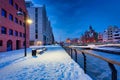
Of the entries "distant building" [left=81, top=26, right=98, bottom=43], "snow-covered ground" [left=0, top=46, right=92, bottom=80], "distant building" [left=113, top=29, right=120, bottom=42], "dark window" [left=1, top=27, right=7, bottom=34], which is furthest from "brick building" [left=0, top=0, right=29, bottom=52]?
"distant building" [left=113, top=29, right=120, bottom=42]

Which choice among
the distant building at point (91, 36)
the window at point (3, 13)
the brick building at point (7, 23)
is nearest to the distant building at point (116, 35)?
the distant building at point (91, 36)

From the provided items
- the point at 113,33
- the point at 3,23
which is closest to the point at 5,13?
the point at 3,23

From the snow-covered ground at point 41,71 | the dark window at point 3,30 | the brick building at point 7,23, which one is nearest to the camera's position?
the snow-covered ground at point 41,71

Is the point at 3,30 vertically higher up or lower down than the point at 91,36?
lower down

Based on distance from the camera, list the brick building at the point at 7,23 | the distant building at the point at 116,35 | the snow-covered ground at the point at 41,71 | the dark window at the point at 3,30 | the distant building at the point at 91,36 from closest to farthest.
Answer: the snow-covered ground at the point at 41,71
the brick building at the point at 7,23
the dark window at the point at 3,30
the distant building at the point at 91,36
the distant building at the point at 116,35

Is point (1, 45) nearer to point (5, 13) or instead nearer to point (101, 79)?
point (5, 13)

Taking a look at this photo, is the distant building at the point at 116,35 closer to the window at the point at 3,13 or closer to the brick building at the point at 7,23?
the brick building at the point at 7,23

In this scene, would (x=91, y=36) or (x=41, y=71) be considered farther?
(x=91, y=36)

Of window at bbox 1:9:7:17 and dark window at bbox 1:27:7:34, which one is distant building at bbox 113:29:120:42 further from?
window at bbox 1:9:7:17

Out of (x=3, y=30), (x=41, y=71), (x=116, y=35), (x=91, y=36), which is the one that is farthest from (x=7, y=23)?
(x=116, y=35)

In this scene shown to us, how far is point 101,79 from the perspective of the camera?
7.33 metres

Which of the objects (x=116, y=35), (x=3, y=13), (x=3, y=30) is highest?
(x=116, y=35)

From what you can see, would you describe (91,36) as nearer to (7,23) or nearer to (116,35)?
(116,35)

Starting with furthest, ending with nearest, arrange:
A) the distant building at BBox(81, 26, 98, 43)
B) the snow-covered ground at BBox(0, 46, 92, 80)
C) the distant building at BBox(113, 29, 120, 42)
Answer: the distant building at BBox(113, 29, 120, 42)
the distant building at BBox(81, 26, 98, 43)
the snow-covered ground at BBox(0, 46, 92, 80)
